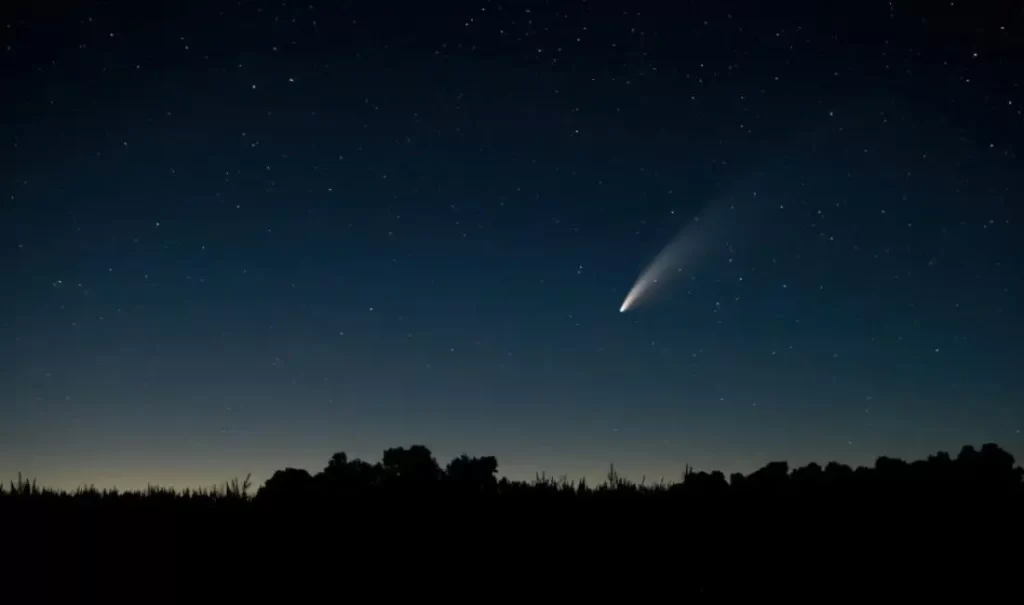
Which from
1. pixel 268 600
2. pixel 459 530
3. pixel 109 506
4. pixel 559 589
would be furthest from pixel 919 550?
pixel 109 506

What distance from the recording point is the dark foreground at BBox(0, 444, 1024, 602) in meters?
7.74

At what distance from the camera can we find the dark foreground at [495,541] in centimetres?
774

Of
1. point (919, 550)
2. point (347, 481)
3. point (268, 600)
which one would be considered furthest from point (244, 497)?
point (919, 550)

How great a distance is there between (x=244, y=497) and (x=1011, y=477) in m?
10.8

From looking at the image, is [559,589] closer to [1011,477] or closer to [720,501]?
[720,501]

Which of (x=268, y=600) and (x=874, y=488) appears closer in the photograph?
(x=268, y=600)

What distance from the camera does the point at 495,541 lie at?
8.59m

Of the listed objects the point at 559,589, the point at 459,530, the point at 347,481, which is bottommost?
the point at 559,589

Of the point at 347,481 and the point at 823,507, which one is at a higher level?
the point at 347,481

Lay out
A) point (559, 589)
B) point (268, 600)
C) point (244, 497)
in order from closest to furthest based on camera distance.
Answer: point (268, 600) → point (559, 589) → point (244, 497)

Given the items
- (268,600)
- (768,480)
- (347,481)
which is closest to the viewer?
(268,600)

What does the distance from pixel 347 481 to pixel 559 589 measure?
3231 mm

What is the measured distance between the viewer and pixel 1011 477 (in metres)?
11.8

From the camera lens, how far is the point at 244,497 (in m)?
9.19
